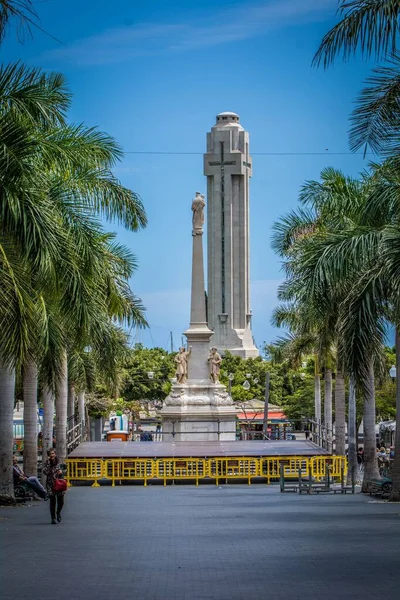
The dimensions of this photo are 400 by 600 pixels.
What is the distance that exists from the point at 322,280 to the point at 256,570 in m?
13.5

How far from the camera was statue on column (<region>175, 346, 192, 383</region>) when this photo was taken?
55438 mm

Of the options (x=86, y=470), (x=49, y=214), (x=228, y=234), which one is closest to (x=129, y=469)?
(x=86, y=470)

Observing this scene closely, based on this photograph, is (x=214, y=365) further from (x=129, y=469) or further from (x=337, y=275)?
(x=337, y=275)

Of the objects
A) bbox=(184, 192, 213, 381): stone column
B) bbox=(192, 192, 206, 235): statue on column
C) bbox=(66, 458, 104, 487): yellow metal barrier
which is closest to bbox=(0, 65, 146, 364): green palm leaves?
bbox=(66, 458, 104, 487): yellow metal barrier

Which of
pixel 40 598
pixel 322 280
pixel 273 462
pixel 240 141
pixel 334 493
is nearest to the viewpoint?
pixel 40 598

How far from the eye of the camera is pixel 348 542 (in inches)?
722

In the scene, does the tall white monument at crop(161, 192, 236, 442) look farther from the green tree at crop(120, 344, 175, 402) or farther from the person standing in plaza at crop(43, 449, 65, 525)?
the green tree at crop(120, 344, 175, 402)

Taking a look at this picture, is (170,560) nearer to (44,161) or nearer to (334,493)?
(44,161)

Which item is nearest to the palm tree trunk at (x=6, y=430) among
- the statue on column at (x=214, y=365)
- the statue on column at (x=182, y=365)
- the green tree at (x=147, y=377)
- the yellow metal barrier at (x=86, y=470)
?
the yellow metal barrier at (x=86, y=470)

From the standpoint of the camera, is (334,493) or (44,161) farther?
(334,493)

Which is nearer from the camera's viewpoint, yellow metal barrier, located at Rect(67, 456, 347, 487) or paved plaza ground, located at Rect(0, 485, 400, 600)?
paved plaza ground, located at Rect(0, 485, 400, 600)

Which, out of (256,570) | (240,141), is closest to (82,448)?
(256,570)

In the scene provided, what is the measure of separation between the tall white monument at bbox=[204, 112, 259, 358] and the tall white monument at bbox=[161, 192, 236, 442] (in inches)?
2866

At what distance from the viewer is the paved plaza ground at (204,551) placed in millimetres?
13367
